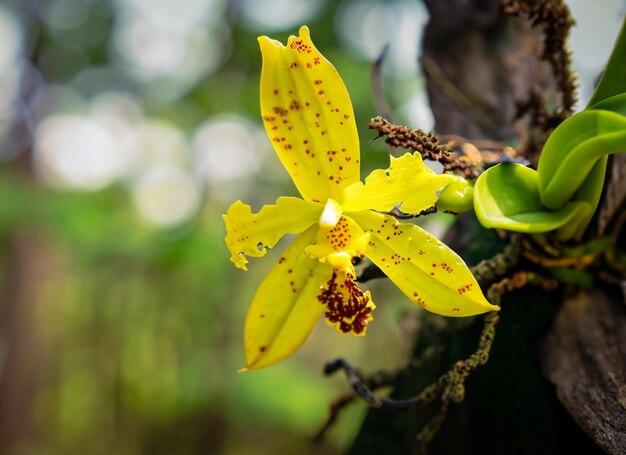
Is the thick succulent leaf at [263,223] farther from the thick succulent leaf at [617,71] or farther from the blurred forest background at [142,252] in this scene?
the blurred forest background at [142,252]

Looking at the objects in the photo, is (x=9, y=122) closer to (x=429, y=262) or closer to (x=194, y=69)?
(x=194, y=69)

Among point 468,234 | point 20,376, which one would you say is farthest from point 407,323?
point 20,376

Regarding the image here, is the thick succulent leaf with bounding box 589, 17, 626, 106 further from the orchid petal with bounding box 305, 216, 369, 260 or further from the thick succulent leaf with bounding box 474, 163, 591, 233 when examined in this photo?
the orchid petal with bounding box 305, 216, 369, 260

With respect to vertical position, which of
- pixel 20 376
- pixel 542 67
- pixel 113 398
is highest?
pixel 542 67

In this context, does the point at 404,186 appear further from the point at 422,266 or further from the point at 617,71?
the point at 617,71

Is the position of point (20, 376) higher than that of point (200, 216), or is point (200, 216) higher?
point (200, 216)

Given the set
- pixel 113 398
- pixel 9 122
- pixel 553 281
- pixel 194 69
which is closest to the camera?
pixel 553 281

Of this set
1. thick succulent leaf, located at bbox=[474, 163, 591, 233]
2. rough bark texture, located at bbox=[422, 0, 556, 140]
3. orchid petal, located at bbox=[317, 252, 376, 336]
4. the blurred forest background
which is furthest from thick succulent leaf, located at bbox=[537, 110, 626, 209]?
the blurred forest background
